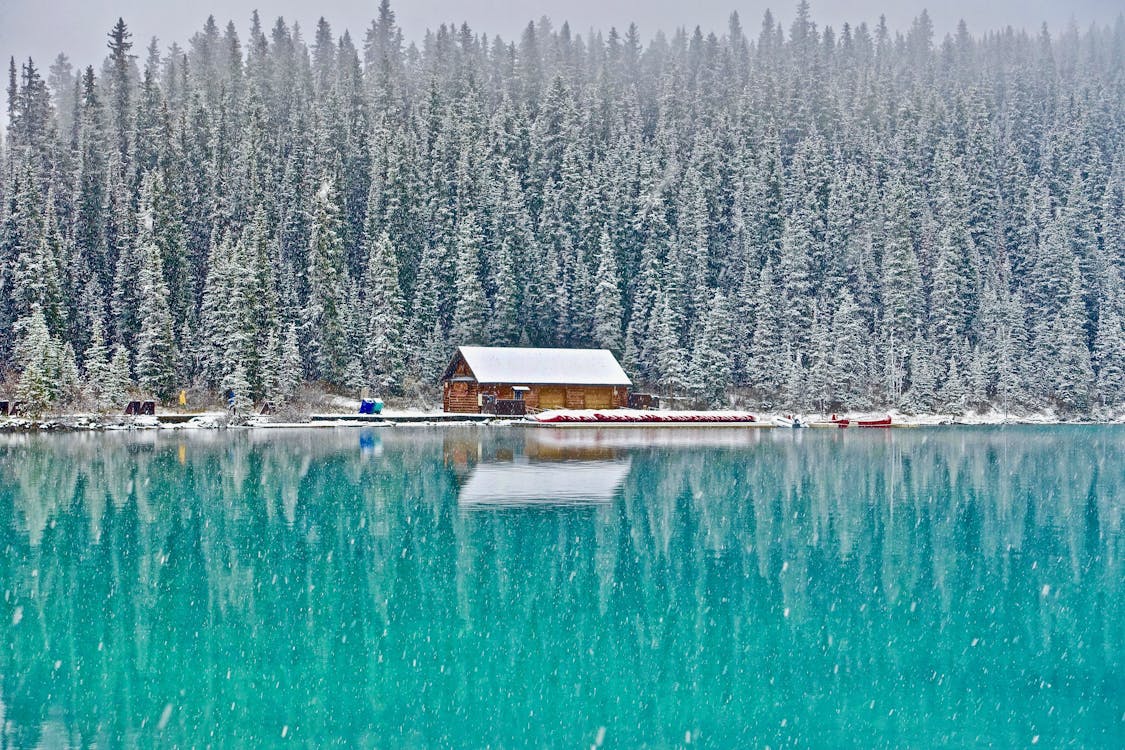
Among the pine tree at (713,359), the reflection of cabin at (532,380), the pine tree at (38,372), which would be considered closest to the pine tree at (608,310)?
the reflection of cabin at (532,380)

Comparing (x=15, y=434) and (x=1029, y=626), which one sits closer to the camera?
(x=1029, y=626)

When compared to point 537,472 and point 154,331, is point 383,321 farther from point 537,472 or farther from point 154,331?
point 537,472

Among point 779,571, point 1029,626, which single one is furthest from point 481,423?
point 1029,626

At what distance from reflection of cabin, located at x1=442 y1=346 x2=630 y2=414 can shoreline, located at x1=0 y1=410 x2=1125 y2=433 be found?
3349 millimetres

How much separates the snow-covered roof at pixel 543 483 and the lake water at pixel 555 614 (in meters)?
0.29

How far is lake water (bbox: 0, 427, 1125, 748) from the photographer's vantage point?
1208 centimetres

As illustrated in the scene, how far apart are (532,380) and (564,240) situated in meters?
20.3

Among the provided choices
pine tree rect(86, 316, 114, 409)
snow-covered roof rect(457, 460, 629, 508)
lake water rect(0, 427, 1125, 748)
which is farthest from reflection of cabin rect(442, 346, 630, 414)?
lake water rect(0, 427, 1125, 748)

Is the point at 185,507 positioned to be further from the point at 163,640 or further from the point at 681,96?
the point at 681,96

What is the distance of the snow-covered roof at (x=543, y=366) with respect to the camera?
74.5 meters

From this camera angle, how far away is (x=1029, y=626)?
16.5m

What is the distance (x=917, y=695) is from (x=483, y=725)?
542cm

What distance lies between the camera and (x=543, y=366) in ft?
251

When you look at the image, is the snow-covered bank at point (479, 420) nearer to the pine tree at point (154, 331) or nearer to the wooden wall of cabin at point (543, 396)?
the wooden wall of cabin at point (543, 396)
